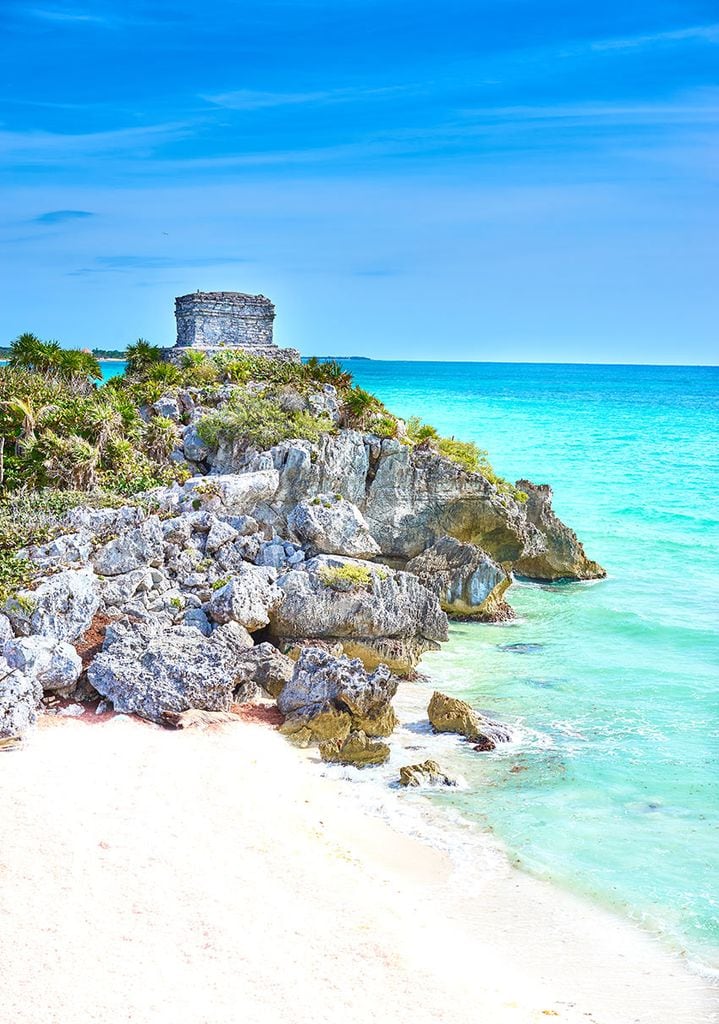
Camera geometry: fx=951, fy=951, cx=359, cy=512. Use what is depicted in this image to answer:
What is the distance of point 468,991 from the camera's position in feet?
28.6

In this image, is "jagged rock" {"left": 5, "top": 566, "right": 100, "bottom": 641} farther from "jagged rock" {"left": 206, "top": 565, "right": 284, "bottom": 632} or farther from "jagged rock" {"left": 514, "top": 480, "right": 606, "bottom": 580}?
"jagged rock" {"left": 514, "top": 480, "right": 606, "bottom": 580}

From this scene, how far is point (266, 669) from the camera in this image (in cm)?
1583

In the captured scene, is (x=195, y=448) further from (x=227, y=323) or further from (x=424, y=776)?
(x=424, y=776)

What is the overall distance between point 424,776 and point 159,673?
4.43 metres

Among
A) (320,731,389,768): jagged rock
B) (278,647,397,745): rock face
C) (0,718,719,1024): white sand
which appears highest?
(278,647,397,745): rock face

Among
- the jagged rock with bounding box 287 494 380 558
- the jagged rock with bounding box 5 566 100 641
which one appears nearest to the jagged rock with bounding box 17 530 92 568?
the jagged rock with bounding box 5 566 100 641

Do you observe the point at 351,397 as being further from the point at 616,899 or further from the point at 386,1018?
the point at 386,1018

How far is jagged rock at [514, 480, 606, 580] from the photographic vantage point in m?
25.8

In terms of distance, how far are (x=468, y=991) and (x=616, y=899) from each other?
2798 mm

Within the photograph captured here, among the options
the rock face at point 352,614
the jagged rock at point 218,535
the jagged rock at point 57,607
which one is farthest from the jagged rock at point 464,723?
the jagged rock at point 57,607

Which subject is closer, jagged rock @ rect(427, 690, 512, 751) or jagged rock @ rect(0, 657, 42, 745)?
jagged rock @ rect(0, 657, 42, 745)

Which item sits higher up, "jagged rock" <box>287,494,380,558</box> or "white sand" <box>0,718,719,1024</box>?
"jagged rock" <box>287,494,380,558</box>

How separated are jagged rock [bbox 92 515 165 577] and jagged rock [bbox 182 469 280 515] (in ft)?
6.70

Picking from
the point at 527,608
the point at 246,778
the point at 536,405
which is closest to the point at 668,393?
the point at 536,405
